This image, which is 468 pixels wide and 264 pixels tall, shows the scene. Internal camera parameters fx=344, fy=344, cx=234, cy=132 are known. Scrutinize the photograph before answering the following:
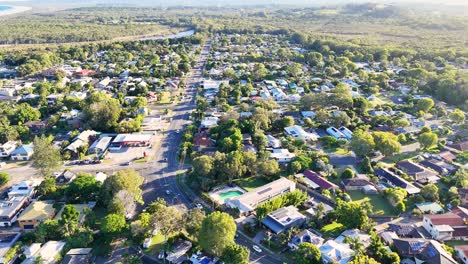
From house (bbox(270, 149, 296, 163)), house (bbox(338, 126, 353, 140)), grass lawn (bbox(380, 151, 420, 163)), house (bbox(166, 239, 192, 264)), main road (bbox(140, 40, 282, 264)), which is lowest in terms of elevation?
grass lawn (bbox(380, 151, 420, 163))

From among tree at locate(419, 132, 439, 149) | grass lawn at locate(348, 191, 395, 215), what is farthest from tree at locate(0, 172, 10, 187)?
tree at locate(419, 132, 439, 149)

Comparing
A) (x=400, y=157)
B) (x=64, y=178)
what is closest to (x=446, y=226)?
(x=400, y=157)

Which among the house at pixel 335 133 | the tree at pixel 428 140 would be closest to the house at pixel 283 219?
the house at pixel 335 133

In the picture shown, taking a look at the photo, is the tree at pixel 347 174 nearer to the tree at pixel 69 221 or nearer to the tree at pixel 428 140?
the tree at pixel 428 140

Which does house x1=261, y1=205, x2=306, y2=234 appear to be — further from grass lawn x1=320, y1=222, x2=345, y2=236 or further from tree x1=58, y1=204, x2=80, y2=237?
tree x1=58, y1=204, x2=80, y2=237

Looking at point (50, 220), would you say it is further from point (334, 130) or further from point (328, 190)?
point (334, 130)

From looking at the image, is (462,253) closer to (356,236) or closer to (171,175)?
(356,236)
